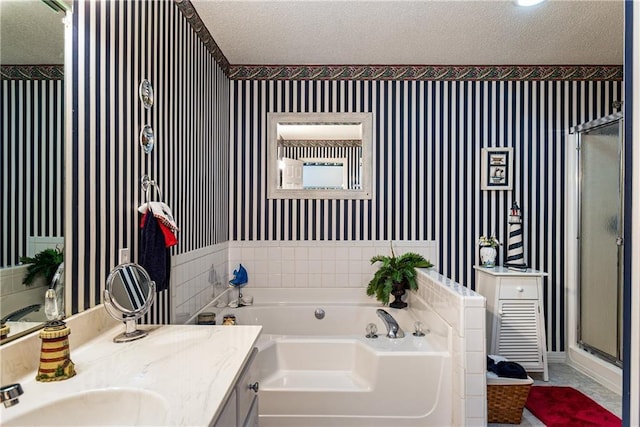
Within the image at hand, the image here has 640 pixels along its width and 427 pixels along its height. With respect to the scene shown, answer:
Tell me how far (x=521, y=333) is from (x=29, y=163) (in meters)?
3.15

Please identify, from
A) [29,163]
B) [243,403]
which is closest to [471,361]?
[243,403]

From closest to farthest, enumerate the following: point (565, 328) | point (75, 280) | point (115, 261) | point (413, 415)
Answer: point (75, 280) < point (115, 261) < point (413, 415) < point (565, 328)

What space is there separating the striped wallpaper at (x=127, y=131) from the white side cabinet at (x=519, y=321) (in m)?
2.20

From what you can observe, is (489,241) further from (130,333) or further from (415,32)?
(130,333)

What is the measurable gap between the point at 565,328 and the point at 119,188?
141 inches

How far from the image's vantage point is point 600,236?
124 inches

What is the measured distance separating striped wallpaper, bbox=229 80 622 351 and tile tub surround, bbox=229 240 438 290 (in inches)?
6.9

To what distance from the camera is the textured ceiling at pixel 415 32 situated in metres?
2.55

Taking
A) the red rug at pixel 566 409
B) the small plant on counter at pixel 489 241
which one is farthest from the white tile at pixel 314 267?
the red rug at pixel 566 409

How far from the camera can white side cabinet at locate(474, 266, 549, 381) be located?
3049mm

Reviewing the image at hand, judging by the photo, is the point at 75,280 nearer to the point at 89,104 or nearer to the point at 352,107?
the point at 89,104

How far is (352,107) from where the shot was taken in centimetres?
361

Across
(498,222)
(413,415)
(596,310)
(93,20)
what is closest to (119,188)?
(93,20)

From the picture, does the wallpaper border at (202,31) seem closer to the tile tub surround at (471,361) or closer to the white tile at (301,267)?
the white tile at (301,267)
